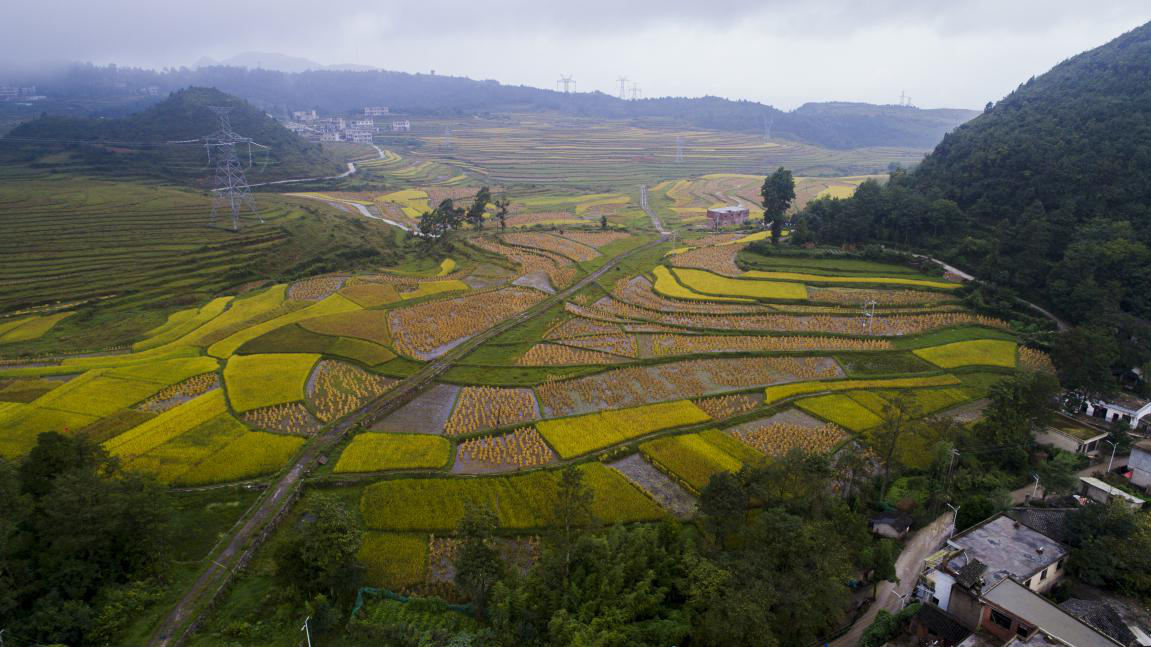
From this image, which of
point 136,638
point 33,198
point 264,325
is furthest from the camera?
point 33,198

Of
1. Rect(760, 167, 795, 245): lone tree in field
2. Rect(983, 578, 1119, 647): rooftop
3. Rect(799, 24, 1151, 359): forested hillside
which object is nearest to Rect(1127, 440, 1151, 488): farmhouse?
Rect(799, 24, 1151, 359): forested hillside

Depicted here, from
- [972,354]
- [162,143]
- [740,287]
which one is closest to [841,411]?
[972,354]

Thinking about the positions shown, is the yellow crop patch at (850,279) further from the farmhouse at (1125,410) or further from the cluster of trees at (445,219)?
the cluster of trees at (445,219)

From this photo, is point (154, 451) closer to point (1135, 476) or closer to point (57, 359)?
point (57, 359)

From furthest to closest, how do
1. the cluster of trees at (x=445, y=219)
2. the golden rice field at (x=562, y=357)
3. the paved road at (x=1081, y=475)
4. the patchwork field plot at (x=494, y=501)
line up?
1. the cluster of trees at (x=445, y=219)
2. the golden rice field at (x=562, y=357)
3. the paved road at (x=1081, y=475)
4. the patchwork field plot at (x=494, y=501)

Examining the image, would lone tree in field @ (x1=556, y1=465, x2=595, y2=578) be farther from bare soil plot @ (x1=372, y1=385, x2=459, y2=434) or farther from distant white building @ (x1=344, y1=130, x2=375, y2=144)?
distant white building @ (x1=344, y1=130, x2=375, y2=144)

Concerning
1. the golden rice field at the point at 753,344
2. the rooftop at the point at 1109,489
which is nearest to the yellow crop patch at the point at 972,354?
the golden rice field at the point at 753,344

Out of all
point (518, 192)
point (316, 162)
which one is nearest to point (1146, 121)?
point (518, 192)
